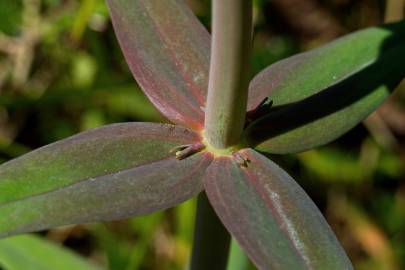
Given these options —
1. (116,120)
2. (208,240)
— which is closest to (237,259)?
(208,240)

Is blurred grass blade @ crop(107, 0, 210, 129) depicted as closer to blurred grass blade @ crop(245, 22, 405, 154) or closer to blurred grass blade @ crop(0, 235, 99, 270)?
blurred grass blade @ crop(245, 22, 405, 154)

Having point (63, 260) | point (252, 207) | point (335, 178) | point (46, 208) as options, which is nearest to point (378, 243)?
point (335, 178)

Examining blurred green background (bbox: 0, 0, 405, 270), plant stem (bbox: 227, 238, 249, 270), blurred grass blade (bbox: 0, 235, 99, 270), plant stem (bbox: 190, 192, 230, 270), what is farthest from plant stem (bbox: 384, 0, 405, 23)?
plant stem (bbox: 190, 192, 230, 270)

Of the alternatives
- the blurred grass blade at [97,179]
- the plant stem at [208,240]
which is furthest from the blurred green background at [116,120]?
the blurred grass blade at [97,179]

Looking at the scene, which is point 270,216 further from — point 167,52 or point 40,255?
point 40,255

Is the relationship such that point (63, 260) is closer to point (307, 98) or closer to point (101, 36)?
point (307, 98)
